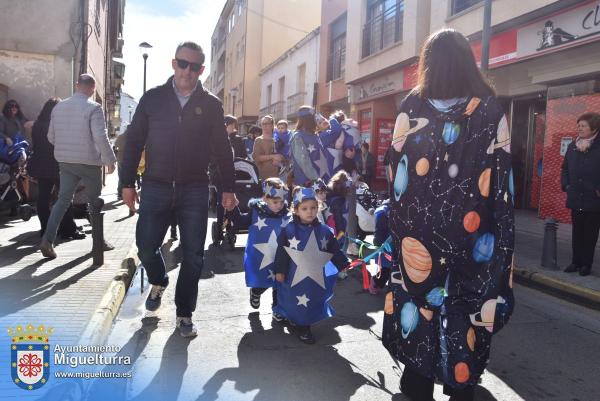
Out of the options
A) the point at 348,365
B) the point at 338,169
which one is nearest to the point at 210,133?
the point at 348,365

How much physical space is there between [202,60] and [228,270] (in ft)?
9.82

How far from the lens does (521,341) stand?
4.12 metres

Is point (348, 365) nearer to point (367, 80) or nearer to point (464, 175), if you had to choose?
point (464, 175)

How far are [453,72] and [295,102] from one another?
80.8 ft

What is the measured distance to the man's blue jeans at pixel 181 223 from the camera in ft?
12.7

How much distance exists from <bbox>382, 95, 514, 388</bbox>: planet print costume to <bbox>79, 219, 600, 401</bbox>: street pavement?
0.53m

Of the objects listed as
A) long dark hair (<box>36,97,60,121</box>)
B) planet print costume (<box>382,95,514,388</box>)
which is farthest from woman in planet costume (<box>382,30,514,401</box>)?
long dark hair (<box>36,97,60,121</box>)

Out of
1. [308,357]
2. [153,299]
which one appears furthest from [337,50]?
[308,357]

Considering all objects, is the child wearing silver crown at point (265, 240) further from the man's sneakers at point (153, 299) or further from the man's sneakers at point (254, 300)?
the man's sneakers at point (153, 299)

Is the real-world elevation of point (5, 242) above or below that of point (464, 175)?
below

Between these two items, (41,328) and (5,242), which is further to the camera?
(5,242)

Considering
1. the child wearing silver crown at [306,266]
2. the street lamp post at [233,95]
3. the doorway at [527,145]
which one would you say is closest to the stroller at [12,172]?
the child wearing silver crown at [306,266]

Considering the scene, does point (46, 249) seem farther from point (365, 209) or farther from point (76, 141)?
point (365, 209)

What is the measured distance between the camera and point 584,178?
20.3 ft
